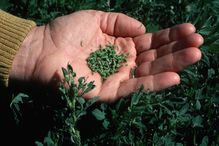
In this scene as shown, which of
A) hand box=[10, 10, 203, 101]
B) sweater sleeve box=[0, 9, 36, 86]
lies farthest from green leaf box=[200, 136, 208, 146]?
sweater sleeve box=[0, 9, 36, 86]

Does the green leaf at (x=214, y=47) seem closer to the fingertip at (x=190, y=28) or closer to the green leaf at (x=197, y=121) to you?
the fingertip at (x=190, y=28)

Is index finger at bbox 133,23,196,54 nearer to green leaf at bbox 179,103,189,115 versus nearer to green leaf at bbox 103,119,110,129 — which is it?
green leaf at bbox 179,103,189,115

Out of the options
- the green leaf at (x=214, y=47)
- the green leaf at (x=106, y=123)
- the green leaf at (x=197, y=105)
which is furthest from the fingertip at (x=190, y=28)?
the green leaf at (x=106, y=123)

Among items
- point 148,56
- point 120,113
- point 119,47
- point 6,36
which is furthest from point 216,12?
point 6,36

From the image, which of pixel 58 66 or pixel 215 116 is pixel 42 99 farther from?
pixel 215 116

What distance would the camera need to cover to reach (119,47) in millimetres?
2875

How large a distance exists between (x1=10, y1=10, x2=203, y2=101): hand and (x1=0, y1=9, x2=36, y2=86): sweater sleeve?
0.19 ft

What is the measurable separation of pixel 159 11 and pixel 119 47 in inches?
18.4

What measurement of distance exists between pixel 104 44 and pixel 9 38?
2.41ft

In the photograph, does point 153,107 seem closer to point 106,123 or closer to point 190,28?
point 106,123

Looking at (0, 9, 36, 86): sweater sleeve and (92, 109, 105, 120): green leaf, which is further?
(0, 9, 36, 86): sweater sleeve

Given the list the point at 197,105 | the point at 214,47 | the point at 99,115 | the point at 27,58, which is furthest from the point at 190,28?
the point at 27,58

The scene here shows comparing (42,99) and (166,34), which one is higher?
(166,34)

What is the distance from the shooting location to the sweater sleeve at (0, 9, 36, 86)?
9.14ft
